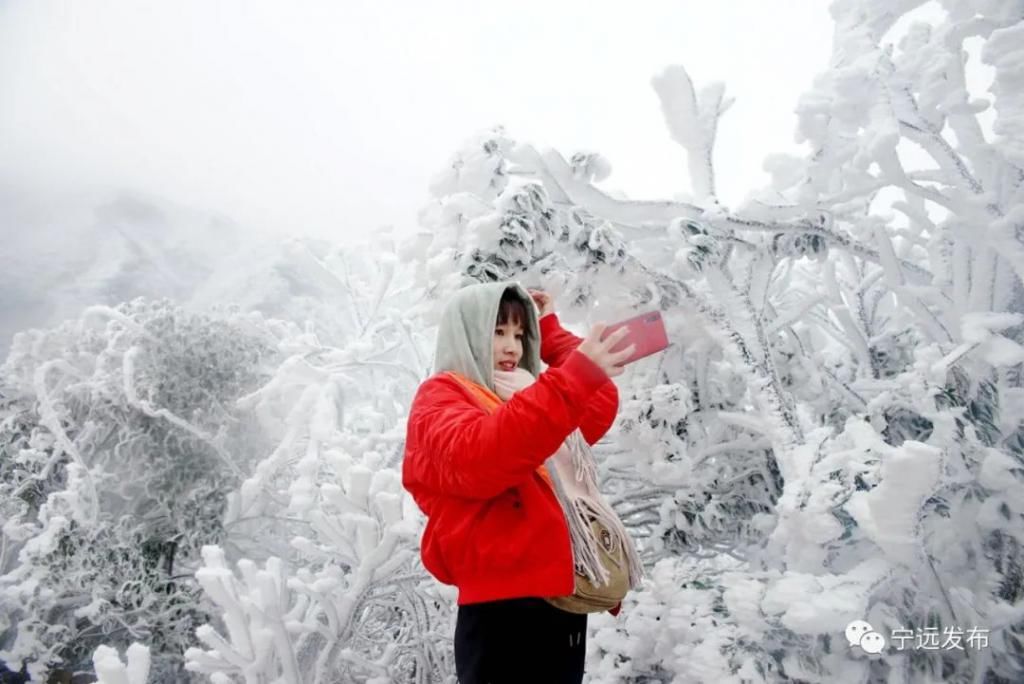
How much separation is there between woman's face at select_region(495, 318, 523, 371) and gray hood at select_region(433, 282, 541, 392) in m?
0.05

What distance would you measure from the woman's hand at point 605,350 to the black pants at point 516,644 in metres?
0.51

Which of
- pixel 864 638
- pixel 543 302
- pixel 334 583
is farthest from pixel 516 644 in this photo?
pixel 334 583

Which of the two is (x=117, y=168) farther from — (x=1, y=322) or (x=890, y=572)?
(x=890, y=572)

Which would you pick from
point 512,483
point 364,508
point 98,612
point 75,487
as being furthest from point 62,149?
point 512,483

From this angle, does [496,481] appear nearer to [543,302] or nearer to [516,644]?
[516,644]

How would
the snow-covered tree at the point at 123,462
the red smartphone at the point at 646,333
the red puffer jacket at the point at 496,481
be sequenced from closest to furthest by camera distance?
the red puffer jacket at the point at 496,481
the red smartphone at the point at 646,333
the snow-covered tree at the point at 123,462

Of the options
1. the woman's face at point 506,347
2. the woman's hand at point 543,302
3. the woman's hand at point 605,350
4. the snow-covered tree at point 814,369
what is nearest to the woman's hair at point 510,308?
the woman's face at point 506,347

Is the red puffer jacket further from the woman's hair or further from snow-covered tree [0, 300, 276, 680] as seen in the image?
snow-covered tree [0, 300, 276, 680]

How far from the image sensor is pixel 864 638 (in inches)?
56.7

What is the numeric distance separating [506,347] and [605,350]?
0.39 meters

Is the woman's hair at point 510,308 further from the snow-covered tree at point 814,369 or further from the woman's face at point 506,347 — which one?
the snow-covered tree at point 814,369

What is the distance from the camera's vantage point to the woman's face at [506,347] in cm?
129

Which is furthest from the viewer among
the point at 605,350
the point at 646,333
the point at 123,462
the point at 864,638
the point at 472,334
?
the point at 123,462

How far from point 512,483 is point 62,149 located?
975cm
